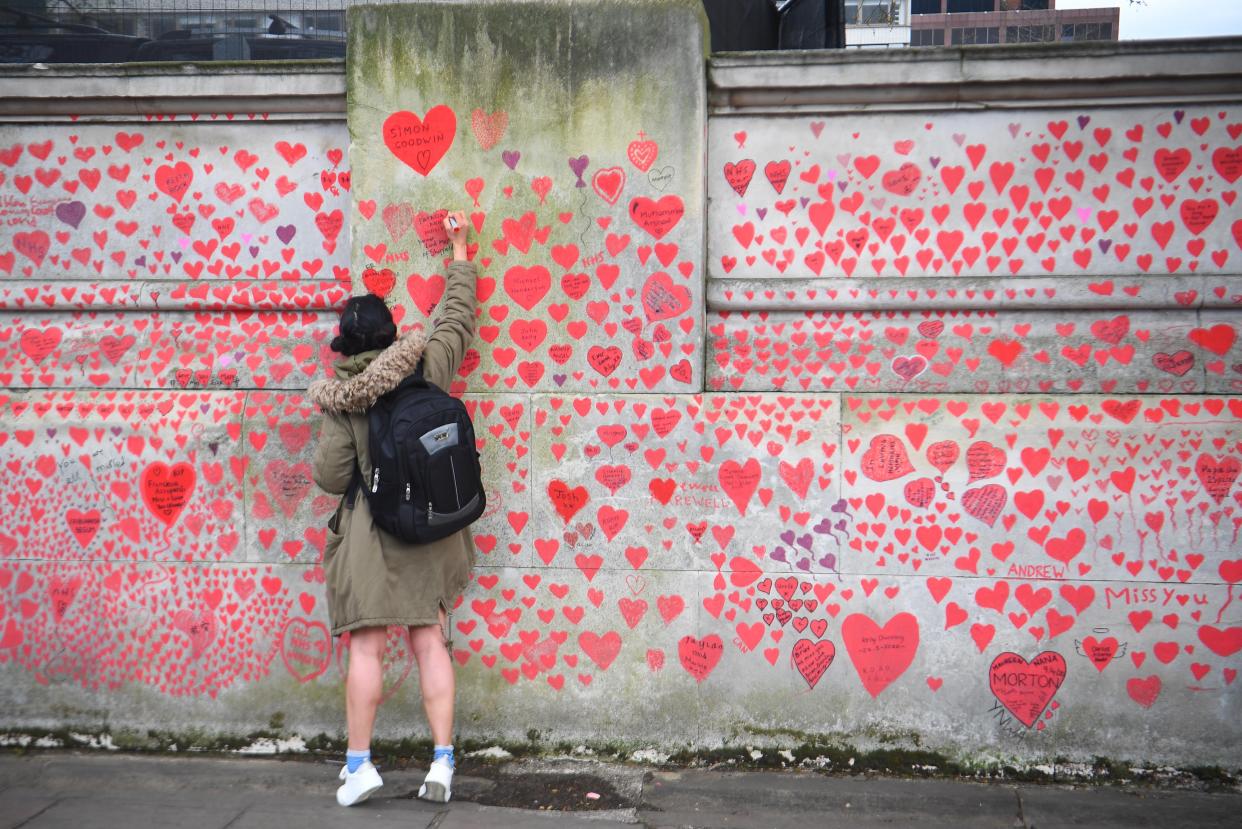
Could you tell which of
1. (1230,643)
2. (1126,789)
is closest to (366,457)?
(1126,789)

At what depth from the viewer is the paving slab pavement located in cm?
367

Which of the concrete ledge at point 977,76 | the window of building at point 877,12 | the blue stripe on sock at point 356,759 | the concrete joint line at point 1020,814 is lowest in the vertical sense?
the concrete joint line at point 1020,814

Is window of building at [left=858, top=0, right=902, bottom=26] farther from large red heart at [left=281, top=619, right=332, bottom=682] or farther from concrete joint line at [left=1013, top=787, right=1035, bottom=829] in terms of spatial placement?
large red heart at [left=281, top=619, right=332, bottom=682]

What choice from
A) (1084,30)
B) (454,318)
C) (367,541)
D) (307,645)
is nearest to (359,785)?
(307,645)

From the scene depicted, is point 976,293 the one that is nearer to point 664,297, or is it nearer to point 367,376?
point 664,297

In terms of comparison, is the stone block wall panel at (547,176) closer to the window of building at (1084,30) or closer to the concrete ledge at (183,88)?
the concrete ledge at (183,88)

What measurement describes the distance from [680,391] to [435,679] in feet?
5.07

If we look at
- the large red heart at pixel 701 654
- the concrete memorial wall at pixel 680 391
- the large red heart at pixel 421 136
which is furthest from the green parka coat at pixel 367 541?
the large red heart at pixel 701 654

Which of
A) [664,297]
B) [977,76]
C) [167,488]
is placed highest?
[977,76]

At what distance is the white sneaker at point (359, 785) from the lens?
149 inches

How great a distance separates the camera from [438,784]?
382cm

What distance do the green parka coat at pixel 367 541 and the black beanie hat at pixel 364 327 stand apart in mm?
42

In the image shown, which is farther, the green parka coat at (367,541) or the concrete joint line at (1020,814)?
the green parka coat at (367,541)

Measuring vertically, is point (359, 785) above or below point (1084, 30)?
below
